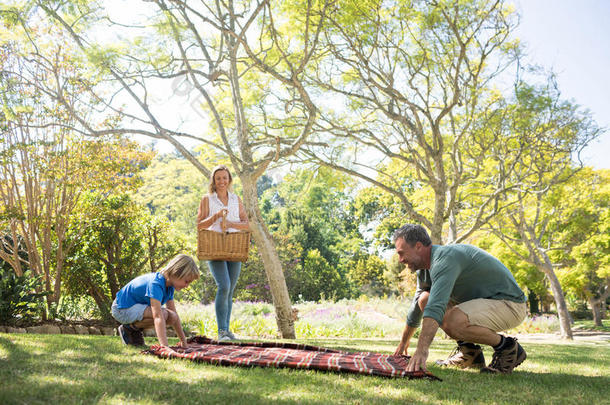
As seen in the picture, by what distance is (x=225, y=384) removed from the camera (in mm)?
2449

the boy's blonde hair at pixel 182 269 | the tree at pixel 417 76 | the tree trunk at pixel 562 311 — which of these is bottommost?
the tree trunk at pixel 562 311

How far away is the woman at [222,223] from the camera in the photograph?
5254mm

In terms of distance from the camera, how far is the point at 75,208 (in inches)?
312

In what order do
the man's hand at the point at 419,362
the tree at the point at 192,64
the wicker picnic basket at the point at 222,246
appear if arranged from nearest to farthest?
the man's hand at the point at 419,362, the wicker picnic basket at the point at 222,246, the tree at the point at 192,64

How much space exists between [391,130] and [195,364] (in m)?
9.07

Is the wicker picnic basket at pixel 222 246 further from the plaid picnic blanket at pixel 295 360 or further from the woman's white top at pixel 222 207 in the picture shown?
the plaid picnic blanket at pixel 295 360

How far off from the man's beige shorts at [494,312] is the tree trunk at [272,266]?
4154 mm

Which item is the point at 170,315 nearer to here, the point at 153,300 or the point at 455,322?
the point at 153,300

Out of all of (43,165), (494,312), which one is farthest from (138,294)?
(43,165)

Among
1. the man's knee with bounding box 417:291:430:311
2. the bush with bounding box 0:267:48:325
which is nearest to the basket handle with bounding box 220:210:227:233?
the man's knee with bounding box 417:291:430:311

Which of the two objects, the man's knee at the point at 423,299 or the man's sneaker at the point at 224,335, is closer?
the man's knee at the point at 423,299

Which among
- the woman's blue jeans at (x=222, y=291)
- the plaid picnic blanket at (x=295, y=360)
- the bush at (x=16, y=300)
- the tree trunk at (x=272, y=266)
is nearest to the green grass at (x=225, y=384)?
the plaid picnic blanket at (x=295, y=360)

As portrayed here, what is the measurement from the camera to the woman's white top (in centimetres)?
536

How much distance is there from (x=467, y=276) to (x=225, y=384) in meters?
1.83
